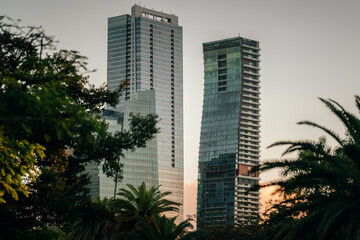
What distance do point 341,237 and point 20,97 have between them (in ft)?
58.6

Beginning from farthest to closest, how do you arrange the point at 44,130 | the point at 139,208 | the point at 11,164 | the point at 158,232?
the point at 139,208
the point at 158,232
the point at 11,164
the point at 44,130

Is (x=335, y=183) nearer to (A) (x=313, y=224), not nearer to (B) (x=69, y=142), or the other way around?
(A) (x=313, y=224)

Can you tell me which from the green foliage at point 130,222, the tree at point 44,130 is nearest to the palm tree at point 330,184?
the tree at point 44,130

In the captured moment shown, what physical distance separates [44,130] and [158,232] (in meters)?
32.6

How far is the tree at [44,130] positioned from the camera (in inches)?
592

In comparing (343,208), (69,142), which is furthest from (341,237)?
(69,142)

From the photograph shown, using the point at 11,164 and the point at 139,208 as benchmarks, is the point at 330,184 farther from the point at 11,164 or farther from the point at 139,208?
the point at 139,208

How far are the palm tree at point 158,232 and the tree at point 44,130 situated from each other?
23.1 ft

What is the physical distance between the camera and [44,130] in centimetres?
1528

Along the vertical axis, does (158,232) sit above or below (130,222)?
below

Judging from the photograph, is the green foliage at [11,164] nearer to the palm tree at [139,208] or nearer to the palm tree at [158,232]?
the palm tree at [158,232]

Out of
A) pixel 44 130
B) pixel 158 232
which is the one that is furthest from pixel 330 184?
pixel 158 232

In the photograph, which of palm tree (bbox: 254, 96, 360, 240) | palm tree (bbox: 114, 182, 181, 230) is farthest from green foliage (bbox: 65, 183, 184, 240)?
palm tree (bbox: 254, 96, 360, 240)

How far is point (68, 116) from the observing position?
1636 cm
